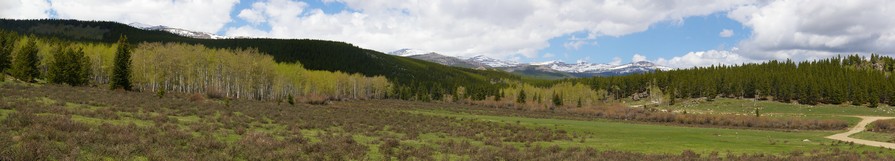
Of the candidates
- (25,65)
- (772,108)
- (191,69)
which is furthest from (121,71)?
(772,108)

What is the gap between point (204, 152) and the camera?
18516 mm

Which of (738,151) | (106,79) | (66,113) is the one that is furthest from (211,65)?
(738,151)

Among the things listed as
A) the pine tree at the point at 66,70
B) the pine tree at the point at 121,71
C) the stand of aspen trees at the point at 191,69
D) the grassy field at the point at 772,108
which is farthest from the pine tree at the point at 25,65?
the grassy field at the point at 772,108

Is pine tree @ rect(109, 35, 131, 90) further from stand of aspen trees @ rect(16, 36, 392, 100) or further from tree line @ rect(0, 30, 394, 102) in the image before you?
stand of aspen trees @ rect(16, 36, 392, 100)

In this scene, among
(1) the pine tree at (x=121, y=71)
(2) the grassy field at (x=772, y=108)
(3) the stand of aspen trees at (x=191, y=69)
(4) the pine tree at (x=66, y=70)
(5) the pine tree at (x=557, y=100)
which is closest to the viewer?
(4) the pine tree at (x=66, y=70)

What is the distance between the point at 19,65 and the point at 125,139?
72.4 meters

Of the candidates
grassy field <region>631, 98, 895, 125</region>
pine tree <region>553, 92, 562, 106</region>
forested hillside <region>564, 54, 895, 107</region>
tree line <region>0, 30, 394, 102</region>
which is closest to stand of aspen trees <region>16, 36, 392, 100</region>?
tree line <region>0, 30, 394, 102</region>

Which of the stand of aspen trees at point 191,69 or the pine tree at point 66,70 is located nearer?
the pine tree at point 66,70

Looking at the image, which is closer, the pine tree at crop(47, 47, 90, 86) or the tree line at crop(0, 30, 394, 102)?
the pine tree at crop(47, 47, 90, 86)

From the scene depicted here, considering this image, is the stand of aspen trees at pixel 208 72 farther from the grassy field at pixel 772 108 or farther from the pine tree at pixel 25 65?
the grassy field at pixel 772 108

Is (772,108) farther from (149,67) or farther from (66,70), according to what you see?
(66,70)

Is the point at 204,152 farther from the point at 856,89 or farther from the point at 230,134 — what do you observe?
the point at 856,89

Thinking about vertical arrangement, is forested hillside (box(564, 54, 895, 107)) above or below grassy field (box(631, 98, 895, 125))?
above

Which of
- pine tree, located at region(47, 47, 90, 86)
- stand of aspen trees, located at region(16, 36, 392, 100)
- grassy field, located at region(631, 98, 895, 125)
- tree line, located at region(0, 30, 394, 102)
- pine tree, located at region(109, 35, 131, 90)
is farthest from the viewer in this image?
grassy field, located at region(631, 98, 895, 125)
